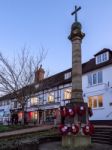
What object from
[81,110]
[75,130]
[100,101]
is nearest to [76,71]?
[81,110]

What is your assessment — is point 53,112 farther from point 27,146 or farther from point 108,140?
point 27,146

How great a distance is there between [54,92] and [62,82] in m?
2.89

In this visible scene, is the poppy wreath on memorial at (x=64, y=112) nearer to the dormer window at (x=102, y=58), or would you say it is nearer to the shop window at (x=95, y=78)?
the shop window at (x=95, y=78)

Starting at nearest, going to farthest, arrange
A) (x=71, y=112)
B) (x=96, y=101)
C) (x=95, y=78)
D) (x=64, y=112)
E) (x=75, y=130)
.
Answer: (x=75, y=130) → (x=71, y=112) → (x=64, y=112) → (x=96, y=101) → (x=95, y=78)

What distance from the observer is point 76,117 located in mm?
17422

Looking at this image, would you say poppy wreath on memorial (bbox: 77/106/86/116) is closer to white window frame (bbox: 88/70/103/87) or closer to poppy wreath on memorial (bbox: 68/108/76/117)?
poppy wreath on memorial (bbox: 68/108/76/117)

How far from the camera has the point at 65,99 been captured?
132 feet

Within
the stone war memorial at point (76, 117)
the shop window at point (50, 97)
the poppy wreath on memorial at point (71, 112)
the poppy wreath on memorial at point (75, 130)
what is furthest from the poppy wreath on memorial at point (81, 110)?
the shop window at point (50, 97)

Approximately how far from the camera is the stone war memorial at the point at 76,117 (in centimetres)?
1702

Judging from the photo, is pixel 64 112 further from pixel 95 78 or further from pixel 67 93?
pixel 67 93

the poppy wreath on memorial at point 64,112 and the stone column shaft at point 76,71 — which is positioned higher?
the stone column shaft at point 76,71

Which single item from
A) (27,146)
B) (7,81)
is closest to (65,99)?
(7,81)

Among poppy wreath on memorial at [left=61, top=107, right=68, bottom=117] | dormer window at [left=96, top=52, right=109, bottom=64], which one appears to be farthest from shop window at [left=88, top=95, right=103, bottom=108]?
poppy wreath on memorial at [left=61, top=107, right=68, bottom=117]

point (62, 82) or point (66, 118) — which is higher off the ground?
point (62, 82)
